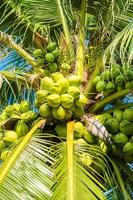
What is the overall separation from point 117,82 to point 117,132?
389 mm

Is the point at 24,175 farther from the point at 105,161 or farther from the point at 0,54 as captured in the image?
the point at 0,54

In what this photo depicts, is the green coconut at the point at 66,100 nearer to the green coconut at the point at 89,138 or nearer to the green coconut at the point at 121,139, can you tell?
the green coconut at the point at 89,138

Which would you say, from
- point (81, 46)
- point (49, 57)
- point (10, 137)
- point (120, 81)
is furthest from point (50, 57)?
point (10, 137)

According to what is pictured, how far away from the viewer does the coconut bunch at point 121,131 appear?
4.16 metres

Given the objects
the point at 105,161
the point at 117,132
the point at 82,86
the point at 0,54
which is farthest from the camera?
the point at 0,54

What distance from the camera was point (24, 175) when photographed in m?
3.51

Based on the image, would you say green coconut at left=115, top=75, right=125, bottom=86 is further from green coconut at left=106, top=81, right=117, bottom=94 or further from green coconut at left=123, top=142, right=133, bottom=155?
green coconut at left=123, top=142, right=133, bottom=155

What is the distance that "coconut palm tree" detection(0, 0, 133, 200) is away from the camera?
3.49 m

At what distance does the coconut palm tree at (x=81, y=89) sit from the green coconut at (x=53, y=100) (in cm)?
16

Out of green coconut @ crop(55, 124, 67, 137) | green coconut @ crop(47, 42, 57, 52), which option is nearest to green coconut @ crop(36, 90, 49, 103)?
green coconut @ crop(55, 124, 67, 137)

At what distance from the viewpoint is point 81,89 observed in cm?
450

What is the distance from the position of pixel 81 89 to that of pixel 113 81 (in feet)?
0.86

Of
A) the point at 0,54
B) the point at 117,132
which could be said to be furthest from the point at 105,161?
the point at 0,54

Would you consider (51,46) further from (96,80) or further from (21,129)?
(21,129)
